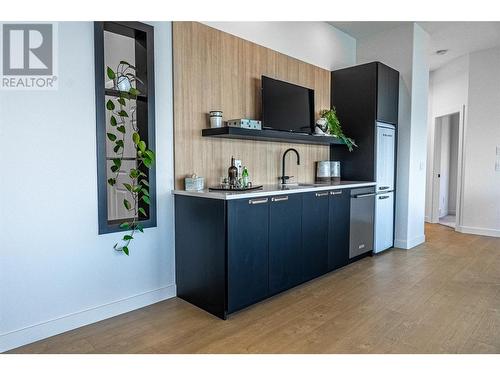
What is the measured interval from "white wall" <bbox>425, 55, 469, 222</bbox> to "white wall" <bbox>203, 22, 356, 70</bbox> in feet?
7.08

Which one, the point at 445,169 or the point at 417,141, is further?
the point at 445,169

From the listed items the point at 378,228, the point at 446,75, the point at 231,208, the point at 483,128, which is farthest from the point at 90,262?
the point at 446,75

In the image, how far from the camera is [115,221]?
2.66m

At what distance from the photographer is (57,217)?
2.31 meters

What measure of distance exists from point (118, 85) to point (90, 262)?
1312mm

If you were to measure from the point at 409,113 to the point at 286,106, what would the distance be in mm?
1915

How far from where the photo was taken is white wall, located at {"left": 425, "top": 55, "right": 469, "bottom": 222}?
583cm

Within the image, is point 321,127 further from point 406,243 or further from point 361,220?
point 406,243

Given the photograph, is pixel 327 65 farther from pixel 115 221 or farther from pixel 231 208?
pixel 115 221

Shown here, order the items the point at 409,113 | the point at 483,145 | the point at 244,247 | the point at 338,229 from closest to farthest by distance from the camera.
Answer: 1. the point at 244,247
2. the point at 338,229
3. the point at 409,113
4. the point at 483,145

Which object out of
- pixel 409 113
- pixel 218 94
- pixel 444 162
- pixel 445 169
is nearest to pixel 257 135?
pixel 218 94

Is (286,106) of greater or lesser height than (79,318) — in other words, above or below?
above
